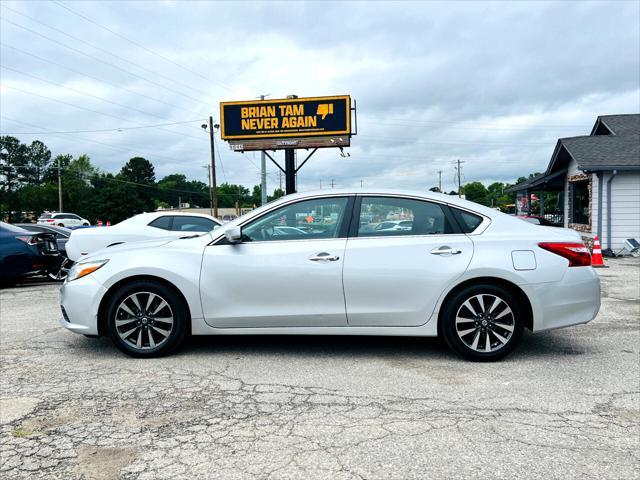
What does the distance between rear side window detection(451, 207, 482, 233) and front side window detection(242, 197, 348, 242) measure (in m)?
1.04

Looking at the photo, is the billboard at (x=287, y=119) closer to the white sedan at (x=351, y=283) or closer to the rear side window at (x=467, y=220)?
the rear side window at (x=467, y=220)

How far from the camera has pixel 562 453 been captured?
3.00 meters

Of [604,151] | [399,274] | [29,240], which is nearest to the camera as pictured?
[399,274]

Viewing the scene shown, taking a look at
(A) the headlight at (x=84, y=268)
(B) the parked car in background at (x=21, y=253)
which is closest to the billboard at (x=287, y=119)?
(B) the parked car in background at (x=21, y=253)

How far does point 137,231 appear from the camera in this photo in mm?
10328

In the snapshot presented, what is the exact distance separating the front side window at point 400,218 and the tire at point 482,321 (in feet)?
2.12

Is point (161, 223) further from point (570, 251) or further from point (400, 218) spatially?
point (570, 251)

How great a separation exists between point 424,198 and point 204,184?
516 feet

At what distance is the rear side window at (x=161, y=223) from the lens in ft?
34.8

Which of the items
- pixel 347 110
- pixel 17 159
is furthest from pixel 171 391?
pixel 17 159

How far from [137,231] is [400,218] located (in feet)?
22.3

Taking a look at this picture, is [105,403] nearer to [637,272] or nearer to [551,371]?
[551,371]

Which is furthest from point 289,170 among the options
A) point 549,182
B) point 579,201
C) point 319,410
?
point 319,410

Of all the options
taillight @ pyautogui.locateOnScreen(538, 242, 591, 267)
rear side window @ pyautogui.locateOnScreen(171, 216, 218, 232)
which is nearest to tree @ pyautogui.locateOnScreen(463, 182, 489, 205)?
rear side window @ pyautogui.locateOnScreen(171, 216, 218, 232)
